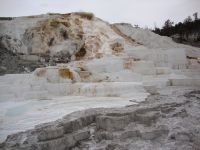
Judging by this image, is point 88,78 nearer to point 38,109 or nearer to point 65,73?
point 65,73

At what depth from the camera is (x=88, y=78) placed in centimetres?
792

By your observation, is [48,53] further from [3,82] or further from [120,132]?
[120,132]

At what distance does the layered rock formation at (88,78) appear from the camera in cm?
408

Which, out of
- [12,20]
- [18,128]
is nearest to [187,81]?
[18,128]

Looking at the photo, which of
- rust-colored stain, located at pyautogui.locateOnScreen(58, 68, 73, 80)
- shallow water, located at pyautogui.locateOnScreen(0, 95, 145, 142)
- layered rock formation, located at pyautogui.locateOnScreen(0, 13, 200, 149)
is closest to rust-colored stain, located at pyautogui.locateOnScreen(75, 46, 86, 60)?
layered rock formation, located at pyautogui.locateOnScreen(0, 13, 200, 149)

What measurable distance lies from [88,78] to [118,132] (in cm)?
389

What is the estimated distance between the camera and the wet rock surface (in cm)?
381

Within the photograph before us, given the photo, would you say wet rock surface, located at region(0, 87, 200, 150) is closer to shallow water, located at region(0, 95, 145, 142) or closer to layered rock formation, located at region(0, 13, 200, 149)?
layered rock formation, located at region(0, 13, 200, 149)

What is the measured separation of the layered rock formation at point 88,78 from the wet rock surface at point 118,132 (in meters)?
0.01

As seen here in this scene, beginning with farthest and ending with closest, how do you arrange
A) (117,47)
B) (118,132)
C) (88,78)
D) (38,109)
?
1. (117,47)
2. (88,78)
3. (38,109)
4. (118,132)

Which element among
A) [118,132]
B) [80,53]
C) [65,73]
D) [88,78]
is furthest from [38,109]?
[80,53]

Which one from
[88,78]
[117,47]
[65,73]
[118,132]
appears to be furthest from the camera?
[117,47]

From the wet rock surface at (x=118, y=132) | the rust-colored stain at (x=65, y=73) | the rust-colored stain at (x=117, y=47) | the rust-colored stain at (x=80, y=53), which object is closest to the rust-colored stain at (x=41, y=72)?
the rust-colored stain at (x=65, y=73)

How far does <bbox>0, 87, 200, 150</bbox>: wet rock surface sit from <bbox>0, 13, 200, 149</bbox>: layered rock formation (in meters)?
0.01
